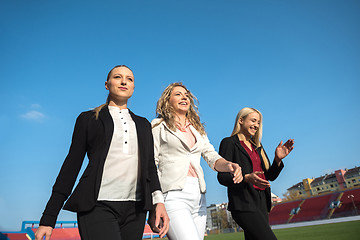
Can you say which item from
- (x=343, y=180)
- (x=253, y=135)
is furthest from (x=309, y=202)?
(x=253, y=135)

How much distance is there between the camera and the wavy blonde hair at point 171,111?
3.20 meters

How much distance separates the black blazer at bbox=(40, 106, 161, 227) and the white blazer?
48 centimetres

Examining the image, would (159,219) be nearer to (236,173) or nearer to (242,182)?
(236,173)

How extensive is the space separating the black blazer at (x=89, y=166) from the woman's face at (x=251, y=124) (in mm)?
2182

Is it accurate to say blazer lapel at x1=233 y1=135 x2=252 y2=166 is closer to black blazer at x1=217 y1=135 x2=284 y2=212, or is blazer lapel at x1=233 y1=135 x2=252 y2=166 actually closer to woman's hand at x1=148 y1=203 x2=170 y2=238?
black blazer at x1=217 y1=135 x2=284 y2=212

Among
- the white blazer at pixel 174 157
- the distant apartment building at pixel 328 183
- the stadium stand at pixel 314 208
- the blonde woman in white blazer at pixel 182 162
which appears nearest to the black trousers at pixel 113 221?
the blonde woman in white blazer at pixel 182 162

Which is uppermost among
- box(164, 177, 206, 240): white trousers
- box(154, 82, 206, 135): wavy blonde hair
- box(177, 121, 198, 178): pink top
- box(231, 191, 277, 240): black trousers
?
box(154, 82, 206, 135): wavy blonde hair

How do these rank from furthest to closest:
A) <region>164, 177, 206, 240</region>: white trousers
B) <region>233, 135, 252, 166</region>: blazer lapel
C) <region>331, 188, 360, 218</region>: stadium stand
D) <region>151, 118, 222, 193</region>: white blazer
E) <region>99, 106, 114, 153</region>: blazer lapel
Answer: <region>331, 188, 360, 218</region>: stadium stand < <region>233, 135, 252, 166</region>: blazer lapel < <region>151, 118, 222, 193</region>: white blazer < <region>164, 177, 206, 240</region>: white trousers < <region>99, 106, 114, 153</region>: blazer lapel

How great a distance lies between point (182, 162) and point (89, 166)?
1.16 m

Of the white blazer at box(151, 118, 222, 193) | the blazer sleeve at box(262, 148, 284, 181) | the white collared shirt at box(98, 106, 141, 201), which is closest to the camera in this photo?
the white collared shirt at box(98, 106, 141, 201)

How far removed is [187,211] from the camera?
255cm

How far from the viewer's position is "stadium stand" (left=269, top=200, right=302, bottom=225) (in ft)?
167

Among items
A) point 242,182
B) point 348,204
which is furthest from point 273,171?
point 348,204

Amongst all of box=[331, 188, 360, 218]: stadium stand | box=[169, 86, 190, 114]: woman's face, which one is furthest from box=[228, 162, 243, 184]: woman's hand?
box=[331, 188, 360, 218]: stadium stand
